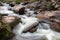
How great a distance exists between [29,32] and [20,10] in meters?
2.76

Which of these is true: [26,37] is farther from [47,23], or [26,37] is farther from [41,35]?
[47,23]

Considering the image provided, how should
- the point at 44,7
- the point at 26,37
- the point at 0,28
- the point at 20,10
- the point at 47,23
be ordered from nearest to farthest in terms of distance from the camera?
the point at 0,28 < the point at 26,37 < the point at 47,23 < the point at 20,10 < the point at 44,7

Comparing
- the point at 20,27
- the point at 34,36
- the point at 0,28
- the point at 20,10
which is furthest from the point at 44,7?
the point at 0,28

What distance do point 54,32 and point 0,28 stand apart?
2.12 meters

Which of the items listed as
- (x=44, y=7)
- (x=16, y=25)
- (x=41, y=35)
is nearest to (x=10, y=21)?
(x=16, y=25)

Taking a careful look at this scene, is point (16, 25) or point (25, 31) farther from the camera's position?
point (16, 25)

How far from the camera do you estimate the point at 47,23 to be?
6.78 meters

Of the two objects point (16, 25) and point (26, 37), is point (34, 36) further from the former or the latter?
point (16, 25)

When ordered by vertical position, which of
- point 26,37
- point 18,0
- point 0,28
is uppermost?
point 18,0

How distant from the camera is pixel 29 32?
5.73 metres

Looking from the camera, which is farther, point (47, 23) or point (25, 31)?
point (47, 23)

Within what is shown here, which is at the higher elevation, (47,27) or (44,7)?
(44,7)

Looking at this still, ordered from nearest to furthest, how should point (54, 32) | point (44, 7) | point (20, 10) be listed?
point (54, 32) → point (20, 10) → point (44, 7)

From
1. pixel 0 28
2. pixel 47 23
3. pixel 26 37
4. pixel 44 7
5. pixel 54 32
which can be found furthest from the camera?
pixel 44 7
